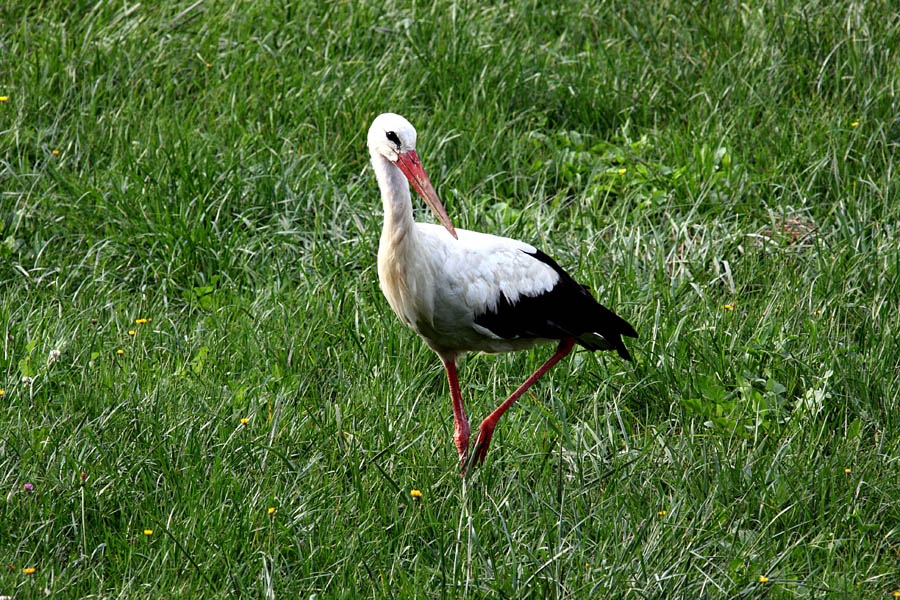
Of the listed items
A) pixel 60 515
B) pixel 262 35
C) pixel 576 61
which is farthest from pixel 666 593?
pixel 262 35

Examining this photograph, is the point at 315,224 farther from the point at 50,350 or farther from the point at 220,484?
the point at 220,484

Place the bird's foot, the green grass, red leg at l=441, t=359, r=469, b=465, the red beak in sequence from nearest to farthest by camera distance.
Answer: the green grass < the red beak < the bird's foot < red leg at l=441, t=359, r=469, b=465

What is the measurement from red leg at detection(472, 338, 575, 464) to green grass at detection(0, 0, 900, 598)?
65mm

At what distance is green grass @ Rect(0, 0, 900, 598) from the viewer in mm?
3270

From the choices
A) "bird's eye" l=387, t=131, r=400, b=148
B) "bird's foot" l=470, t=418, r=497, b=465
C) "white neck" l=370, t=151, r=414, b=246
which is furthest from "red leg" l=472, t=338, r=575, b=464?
"bird's eye" l=387, t=131, r=400, b=148

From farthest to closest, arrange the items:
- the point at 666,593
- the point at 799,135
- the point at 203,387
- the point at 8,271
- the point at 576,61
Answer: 1. the point at 576,61
2. the point at 799,135
3. the point at 8,271
4. the point at 203,387
5. the point at 666,593

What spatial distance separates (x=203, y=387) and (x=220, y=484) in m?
0.69

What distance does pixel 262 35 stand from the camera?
20.8 feet

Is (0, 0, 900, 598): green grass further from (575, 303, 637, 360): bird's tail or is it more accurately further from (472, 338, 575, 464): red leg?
(575, 303, 637, 360): bird's tail

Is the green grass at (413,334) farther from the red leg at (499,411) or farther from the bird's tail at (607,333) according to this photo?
the bird's tail at (607,333)

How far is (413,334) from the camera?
447 centimetres

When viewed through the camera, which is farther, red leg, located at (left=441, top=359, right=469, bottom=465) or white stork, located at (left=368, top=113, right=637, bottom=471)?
red leg, located at (left=441, top=359, right=469, bottom=465)

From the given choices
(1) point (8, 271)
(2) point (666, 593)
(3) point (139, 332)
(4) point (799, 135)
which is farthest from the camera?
(4) point (799, 135)

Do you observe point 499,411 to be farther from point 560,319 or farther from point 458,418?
point 560,319
